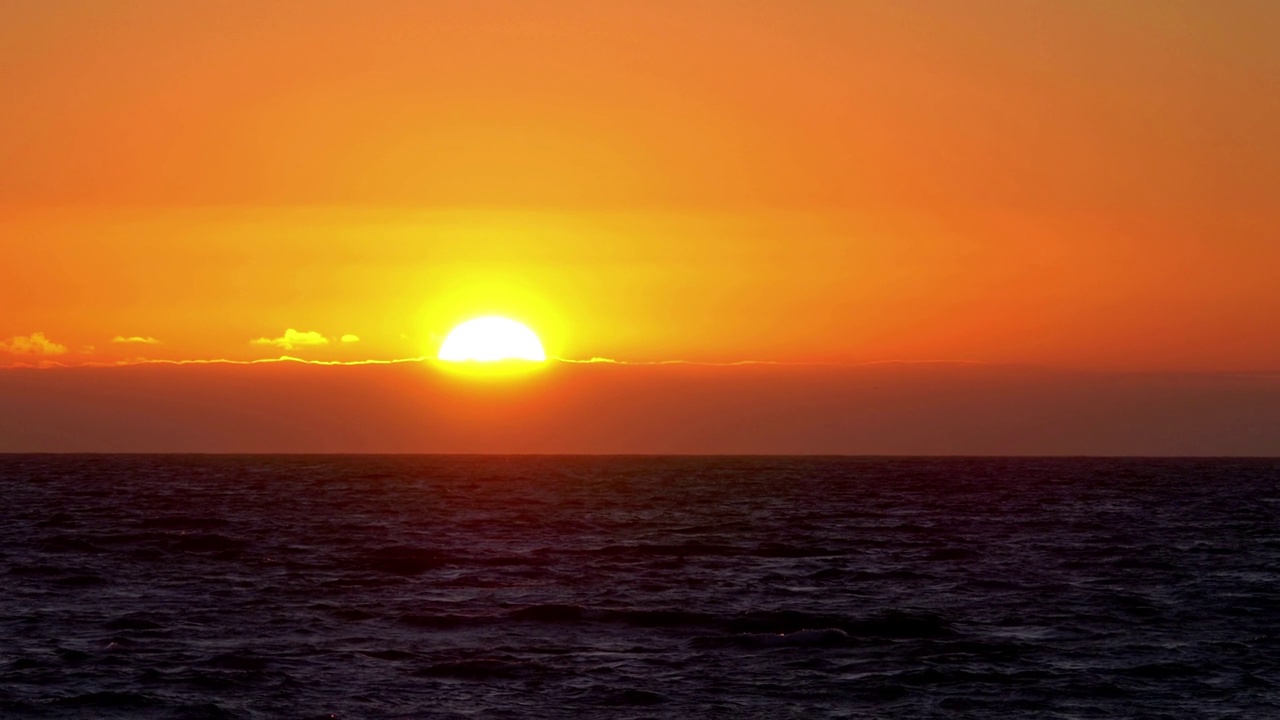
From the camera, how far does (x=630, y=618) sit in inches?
1770

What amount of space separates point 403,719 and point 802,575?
29.5m

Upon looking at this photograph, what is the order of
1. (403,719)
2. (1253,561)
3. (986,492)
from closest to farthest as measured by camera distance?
(403,719) → (1253,561) → (986,492)

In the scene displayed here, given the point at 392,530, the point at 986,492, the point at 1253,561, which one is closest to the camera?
the point at 1253,561

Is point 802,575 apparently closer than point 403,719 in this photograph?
No

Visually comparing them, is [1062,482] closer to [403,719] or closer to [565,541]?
[565,541]

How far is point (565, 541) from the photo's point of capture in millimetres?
74250

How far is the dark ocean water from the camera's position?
33.1 metres

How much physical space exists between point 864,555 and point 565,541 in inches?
630

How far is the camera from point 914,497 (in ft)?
442

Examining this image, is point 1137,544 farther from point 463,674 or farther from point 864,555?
point 463,674

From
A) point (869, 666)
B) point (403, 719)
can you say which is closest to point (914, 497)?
point (869, 666)

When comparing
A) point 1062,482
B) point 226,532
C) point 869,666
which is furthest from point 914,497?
point 869,666

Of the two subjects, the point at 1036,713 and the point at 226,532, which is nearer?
the point at 1036,713

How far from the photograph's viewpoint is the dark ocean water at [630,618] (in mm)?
33062
